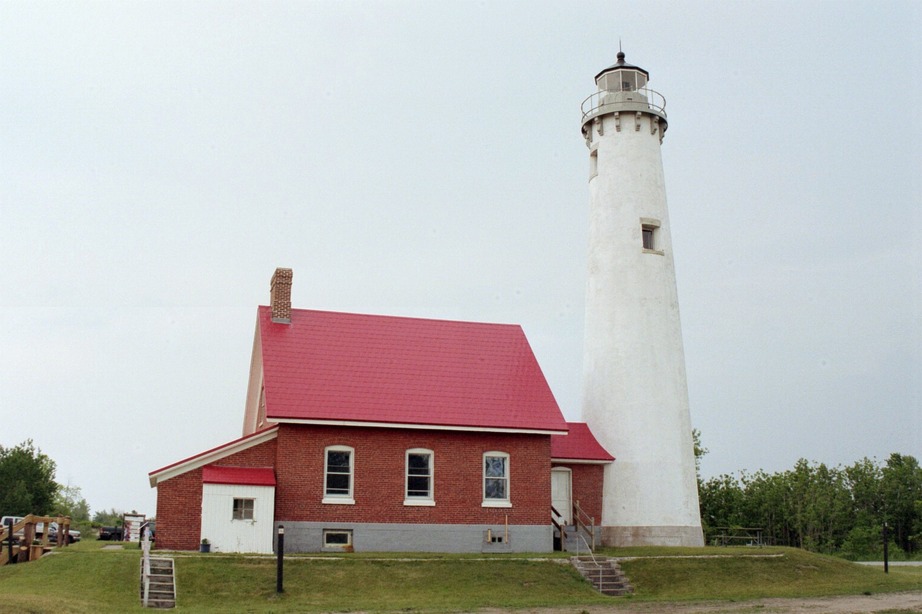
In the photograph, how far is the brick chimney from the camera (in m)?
29.5

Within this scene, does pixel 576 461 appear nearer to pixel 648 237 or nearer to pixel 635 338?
pixel 635 338

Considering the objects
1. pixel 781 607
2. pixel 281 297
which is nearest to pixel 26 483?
pixel 281 297

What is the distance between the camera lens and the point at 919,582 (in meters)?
24.6

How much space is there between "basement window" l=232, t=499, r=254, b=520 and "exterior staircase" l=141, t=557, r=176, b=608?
121 inches

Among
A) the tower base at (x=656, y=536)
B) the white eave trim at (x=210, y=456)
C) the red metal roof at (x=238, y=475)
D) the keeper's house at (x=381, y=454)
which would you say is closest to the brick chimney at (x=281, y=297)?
the keeper's house at (x=381, y=454)

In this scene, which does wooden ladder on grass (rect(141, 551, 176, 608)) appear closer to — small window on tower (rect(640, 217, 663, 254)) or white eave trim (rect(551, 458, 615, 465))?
white eave trim (rect(551, 458, 615, 465))

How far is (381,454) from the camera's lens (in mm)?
26766

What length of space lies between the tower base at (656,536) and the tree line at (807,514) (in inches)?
431

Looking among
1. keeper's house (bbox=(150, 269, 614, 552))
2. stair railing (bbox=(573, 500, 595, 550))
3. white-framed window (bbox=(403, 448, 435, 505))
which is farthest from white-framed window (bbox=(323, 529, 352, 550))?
stair railing (bbox=(573, 500, 595, 550))

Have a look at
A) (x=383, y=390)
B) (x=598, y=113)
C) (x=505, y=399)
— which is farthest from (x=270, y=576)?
(x=598, y=113)

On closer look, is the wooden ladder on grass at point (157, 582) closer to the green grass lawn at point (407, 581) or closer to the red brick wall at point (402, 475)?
the green grass lawn at point (407, 581)

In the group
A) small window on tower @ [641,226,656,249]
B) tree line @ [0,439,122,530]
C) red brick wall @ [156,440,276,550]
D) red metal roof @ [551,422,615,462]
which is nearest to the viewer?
red brick wall @ [156,440,276,550]

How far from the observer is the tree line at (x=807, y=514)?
140 feet

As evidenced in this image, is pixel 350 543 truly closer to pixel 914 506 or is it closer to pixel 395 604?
pixel 395 604
